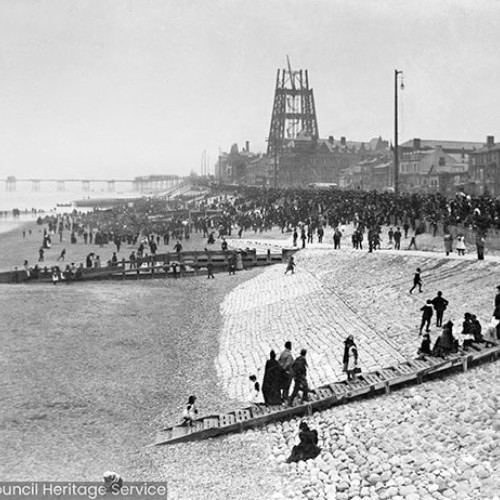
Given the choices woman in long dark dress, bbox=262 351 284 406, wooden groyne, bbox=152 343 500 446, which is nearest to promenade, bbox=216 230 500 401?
wooden groyne, bbox=152 343 500 446

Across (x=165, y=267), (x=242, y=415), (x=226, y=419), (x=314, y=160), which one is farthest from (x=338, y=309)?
(x=314, y=160)

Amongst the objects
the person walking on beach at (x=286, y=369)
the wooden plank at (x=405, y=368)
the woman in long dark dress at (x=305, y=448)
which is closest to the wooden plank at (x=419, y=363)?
the wooden plank at (x=405, y=368)

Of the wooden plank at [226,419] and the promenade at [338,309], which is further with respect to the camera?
the promenade at [338,309]

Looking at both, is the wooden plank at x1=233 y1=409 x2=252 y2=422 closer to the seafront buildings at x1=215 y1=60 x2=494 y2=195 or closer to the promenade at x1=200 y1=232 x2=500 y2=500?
the promenade at x1=200 y1=232 x2=500 y2=500

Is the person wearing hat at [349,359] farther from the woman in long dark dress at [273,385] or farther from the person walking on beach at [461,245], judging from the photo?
the person walking on beach at [461,245]

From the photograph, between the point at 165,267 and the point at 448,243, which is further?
the point at 165,267

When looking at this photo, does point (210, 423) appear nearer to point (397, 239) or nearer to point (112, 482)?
point (112, 482)

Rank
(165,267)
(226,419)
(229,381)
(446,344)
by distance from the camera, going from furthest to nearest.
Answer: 1. (165,267)
2. (229,381)
3. (446,344)
4. (226,419)
